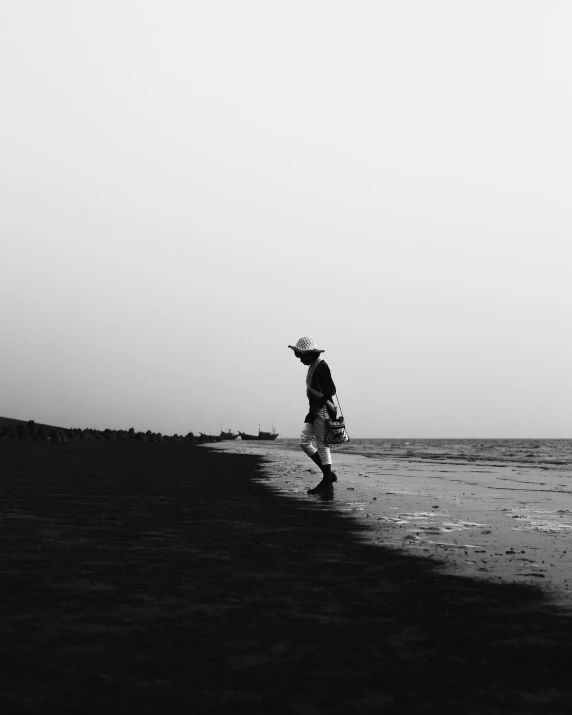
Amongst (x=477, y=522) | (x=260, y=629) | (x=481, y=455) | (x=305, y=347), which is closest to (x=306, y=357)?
(x=305, y=347)

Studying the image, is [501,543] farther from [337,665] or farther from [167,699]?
[167,699]

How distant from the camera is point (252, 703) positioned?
9.61 feet

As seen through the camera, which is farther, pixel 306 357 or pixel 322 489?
pixel 306 357

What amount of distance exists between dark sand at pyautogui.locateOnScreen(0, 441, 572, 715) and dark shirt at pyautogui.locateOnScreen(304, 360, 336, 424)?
605 centimetres

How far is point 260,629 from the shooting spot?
3.98 meters

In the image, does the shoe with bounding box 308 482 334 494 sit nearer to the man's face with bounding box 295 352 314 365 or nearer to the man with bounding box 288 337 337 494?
the man with bounding box 288 337 337 494

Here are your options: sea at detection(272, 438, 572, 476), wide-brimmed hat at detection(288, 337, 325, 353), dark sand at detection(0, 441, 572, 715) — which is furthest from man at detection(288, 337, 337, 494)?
sea at detection(272, 438, 572, 476)

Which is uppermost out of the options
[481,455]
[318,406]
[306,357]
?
[306,357]

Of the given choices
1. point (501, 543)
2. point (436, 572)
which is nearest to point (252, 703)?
point (436, 572)

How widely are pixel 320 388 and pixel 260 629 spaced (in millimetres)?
9801

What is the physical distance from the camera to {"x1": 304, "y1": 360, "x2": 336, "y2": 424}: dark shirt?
1359 cm

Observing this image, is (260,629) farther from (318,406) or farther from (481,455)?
(481,455)

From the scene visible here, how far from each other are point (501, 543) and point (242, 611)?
391 cm

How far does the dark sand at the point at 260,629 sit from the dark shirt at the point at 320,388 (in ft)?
19.8
